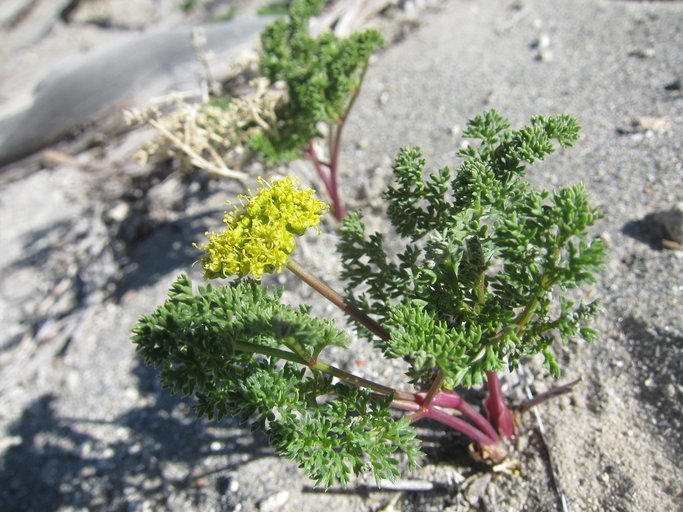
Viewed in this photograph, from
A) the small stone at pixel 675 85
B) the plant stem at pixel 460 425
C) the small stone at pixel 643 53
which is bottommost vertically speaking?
the small stone at pixel 675 85

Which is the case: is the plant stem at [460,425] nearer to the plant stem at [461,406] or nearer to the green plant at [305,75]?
the plant stem at [461,406]

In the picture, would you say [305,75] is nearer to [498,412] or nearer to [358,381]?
[358,381]

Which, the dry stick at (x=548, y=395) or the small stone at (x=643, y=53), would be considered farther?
the small stone at (x=643, y=53)

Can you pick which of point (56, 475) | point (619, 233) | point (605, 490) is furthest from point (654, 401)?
point (56, 475)

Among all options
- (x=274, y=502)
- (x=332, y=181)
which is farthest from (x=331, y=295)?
(x=332, y=181)

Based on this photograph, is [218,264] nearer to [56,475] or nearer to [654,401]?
[654,401]

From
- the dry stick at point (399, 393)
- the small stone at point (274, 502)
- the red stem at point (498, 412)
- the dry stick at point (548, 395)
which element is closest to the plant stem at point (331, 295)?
the dry stick at point (399, 393)
